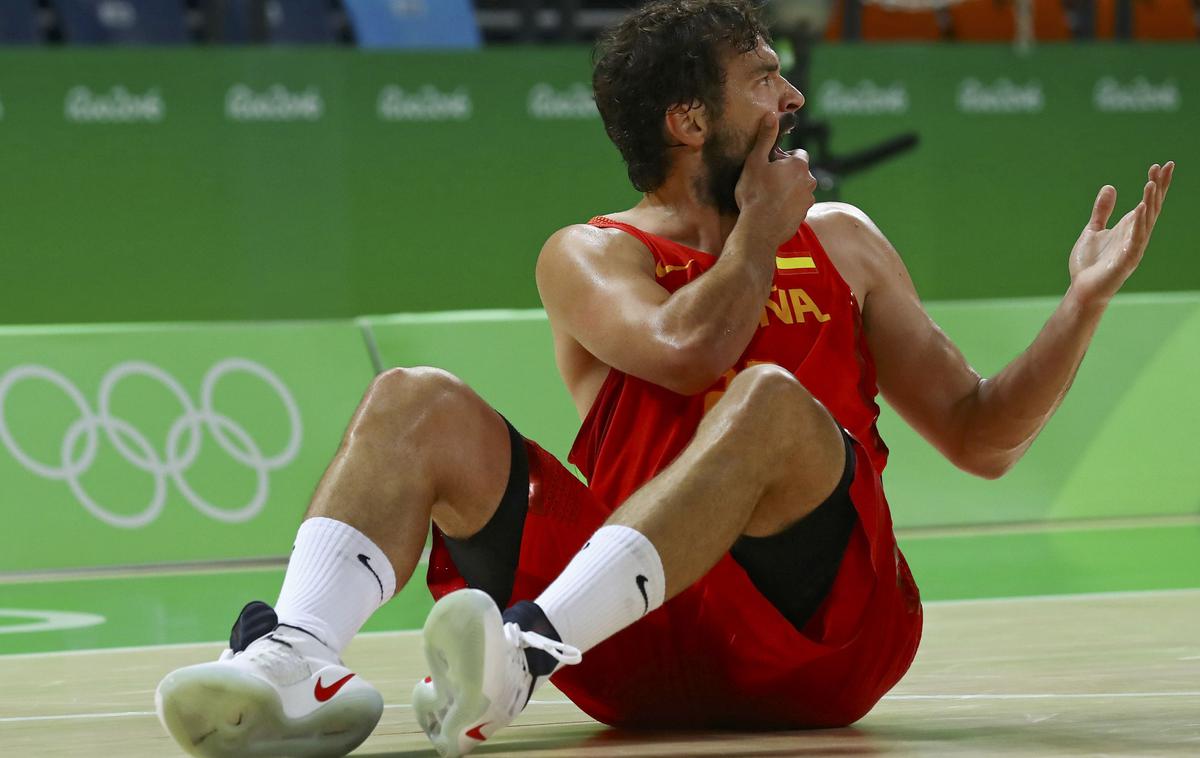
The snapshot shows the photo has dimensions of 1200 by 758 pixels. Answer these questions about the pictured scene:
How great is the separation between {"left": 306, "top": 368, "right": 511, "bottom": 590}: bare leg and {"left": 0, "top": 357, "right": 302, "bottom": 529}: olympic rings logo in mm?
3277

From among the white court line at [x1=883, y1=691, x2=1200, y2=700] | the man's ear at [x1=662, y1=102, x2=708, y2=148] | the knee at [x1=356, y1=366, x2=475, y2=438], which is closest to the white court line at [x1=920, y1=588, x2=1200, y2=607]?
the white court line at [x1=883, y1=691, x2=1200, y2=700]

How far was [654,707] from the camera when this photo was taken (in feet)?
8.88

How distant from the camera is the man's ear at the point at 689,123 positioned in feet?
9.64

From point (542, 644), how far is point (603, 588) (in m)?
0.12

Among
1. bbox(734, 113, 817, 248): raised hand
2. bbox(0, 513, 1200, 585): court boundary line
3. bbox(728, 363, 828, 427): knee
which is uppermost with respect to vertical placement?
bbox(734, 113, 817, 248): raised hand

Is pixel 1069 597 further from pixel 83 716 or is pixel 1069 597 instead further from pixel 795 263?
pixel 83 716

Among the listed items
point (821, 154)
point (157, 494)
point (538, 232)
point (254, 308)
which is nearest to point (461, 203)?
point (538, 232)

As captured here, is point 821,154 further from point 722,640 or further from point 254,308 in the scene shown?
point 722,640

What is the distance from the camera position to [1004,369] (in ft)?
9.71

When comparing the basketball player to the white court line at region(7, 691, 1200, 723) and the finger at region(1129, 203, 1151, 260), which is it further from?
the white court line at region(7, 691, 1200, 723)

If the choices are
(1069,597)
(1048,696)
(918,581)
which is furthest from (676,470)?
(918,581)

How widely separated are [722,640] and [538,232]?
5657 millimetres

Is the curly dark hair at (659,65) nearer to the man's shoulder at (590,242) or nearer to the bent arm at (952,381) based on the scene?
the man's shoulder at (590,242)

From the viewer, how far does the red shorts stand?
2562 mm
